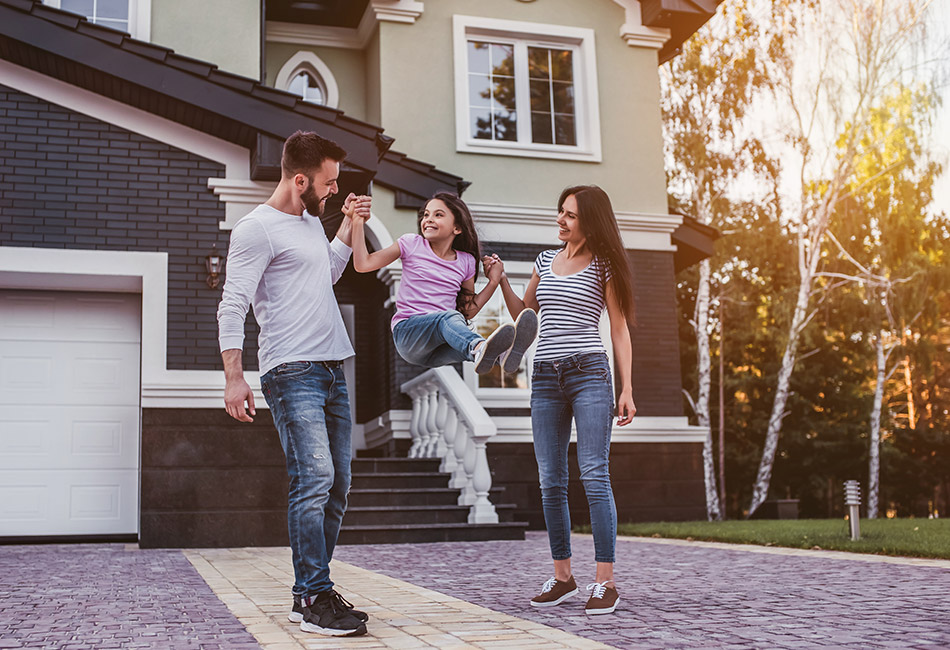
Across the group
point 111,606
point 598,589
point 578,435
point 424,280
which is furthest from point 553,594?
point 111,606

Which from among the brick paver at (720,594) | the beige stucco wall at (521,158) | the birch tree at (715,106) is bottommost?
the brick paver at (720,594)

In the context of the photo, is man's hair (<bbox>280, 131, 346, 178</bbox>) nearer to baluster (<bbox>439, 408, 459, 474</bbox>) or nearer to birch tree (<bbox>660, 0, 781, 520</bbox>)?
baluster (<bbox>439, 408, 459, 474</bbox>)

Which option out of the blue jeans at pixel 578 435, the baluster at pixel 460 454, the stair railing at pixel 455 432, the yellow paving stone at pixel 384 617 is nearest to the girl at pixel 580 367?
the blue jeans at pixel 578 435

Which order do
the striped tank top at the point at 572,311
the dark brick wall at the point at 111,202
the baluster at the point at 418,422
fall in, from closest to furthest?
the striped tank top at the point at 572,311, the dark brick wall at the point at 111,202, the baluster at the point at 418,422

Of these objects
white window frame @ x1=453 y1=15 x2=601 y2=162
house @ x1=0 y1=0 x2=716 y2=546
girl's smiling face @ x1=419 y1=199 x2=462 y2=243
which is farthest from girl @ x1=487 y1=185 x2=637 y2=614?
white window frame @ x1=453 y1=15 x2=601 y2=162

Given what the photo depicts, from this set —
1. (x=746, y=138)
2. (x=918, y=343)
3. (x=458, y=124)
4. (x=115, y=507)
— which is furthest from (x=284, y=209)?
(x=918, y=343)

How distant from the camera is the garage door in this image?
909cm

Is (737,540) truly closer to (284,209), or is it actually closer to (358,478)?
(358,478)

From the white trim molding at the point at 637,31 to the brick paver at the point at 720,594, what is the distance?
815 centimetres

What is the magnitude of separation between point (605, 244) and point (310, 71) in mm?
10408

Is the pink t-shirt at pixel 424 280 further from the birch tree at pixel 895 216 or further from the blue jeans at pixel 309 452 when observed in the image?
the birch tree at pixel 895 216

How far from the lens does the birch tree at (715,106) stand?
2255cm

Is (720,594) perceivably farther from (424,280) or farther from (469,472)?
(469,472)

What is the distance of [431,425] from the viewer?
421 inches
